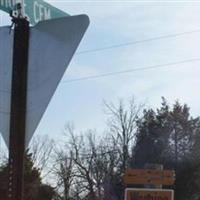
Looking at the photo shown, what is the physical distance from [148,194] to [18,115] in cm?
414

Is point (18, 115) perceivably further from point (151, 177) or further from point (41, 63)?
point (151, 177)

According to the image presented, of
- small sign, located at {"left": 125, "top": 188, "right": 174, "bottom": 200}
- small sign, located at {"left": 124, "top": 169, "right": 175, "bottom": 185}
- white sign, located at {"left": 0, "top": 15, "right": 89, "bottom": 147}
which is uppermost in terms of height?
white sign, located at {"left": 0, "top": 15, "right": 89, "bottom": 147}

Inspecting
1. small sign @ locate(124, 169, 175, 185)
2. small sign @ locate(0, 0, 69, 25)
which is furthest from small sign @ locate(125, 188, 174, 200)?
small sign @ locate(0, 0, 69, 25)

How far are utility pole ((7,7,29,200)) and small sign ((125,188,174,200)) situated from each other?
4024 mm

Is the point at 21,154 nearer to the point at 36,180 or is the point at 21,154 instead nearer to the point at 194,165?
the point at 194,165

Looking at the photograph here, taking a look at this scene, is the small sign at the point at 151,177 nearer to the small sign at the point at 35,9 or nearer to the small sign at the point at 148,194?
the small sign at the point at 148,194

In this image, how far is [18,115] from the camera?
5.04 m

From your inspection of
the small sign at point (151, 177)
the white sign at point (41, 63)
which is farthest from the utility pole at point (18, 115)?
the small sign at point (151, 177)

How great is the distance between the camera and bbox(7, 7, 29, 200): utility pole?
4.93 metres

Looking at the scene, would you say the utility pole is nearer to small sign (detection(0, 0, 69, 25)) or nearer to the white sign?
the white sign

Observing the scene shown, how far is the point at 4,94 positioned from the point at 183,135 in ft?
186

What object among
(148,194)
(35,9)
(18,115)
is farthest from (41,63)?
(148,194)

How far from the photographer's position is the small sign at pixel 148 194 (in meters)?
8.67

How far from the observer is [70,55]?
199 inches
